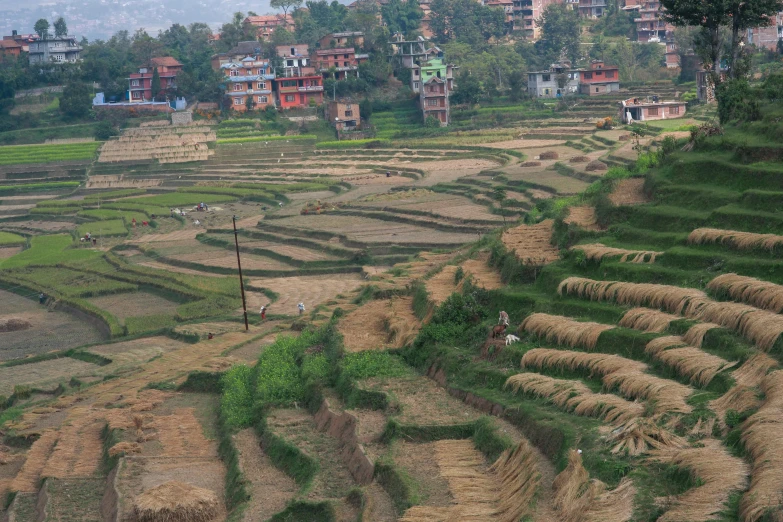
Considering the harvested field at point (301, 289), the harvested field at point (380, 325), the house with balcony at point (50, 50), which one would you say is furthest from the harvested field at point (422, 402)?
the house with balcony at point (50, 50)

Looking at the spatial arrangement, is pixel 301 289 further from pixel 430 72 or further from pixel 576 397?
pixel 430 72

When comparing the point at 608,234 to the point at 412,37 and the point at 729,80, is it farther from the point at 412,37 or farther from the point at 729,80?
the point at 412,37

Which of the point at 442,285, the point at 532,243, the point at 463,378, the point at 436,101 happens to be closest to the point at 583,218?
the point at 532,243

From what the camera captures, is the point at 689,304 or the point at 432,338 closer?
the point at 689,304

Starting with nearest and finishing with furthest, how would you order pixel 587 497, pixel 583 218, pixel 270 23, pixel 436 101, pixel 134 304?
pixel 587 497, pixel 583 218, pixel 134 304, pixel 436 101, pixel 270 23

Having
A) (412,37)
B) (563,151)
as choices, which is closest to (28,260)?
(563,151)

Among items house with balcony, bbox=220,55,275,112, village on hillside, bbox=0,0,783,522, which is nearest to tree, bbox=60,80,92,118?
house with balcony, bbox=220,55,275,112

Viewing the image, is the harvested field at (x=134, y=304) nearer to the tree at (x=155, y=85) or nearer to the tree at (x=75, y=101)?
the tree at (x=75, y=101)
